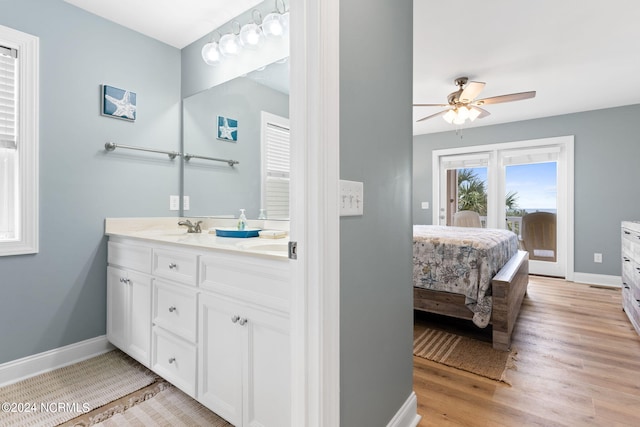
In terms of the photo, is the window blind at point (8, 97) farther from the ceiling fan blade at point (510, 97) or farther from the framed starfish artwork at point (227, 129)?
the ceiling fan blade at point (510, 97)

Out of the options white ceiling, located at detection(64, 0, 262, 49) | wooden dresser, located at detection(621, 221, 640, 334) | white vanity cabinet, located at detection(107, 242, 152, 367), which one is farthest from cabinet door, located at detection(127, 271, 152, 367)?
wooden dresser, located at detection(621, 221, 640, 334)

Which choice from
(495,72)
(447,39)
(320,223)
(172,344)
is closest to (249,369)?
(172,344)

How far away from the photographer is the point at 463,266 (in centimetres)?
247

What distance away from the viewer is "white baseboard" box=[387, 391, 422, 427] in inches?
54.4

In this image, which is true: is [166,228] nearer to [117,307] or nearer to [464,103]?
[117,307]

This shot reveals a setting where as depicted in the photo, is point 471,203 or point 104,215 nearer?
point 104,215

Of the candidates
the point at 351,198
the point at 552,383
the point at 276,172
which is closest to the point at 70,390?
the point at 276,172

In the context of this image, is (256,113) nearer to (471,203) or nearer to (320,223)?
(320,223)

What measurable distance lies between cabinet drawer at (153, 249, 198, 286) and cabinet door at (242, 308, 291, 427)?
426mm

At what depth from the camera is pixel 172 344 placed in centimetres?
166

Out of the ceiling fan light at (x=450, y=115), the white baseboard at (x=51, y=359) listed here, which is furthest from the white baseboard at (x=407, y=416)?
the ceiling fan light at (x=450, y=115)

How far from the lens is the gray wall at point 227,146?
2.16 m

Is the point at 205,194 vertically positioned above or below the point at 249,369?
above

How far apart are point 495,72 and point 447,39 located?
3.03ft
